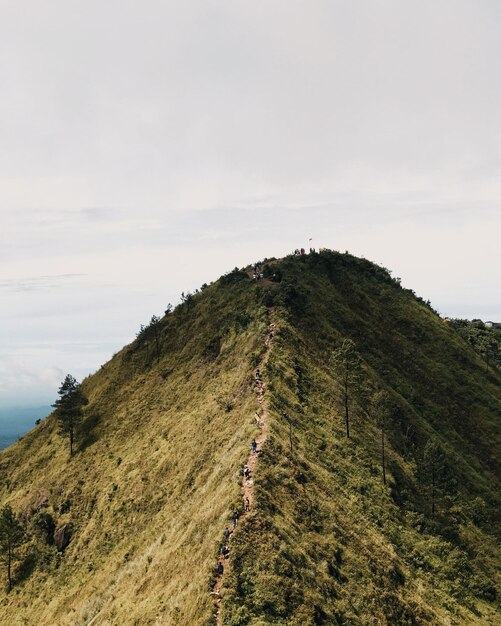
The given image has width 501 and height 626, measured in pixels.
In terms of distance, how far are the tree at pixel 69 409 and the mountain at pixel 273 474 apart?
292 cm

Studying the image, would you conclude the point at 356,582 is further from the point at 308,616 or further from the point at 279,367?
the point at 279,367

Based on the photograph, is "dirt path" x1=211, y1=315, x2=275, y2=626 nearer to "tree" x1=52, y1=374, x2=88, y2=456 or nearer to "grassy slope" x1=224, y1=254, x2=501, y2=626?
"grassy slope" x1=224, y1=254, x2=501, y2=626

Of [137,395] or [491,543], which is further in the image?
[137,395]

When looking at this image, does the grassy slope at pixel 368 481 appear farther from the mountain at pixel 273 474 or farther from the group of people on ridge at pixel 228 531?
the group of people on ridge at pixel 228 531

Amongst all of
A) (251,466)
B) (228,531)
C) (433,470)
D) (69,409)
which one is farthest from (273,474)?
(69,409)

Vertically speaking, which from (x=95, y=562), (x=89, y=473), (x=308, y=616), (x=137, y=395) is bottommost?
(x=95, y=562)

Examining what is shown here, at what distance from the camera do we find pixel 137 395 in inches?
3834

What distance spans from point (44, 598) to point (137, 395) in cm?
3921

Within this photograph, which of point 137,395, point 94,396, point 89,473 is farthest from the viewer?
point 94,396

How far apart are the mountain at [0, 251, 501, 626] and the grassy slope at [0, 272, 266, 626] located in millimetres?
347

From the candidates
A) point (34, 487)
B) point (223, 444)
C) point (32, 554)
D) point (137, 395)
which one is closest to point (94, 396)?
point (137, 395)

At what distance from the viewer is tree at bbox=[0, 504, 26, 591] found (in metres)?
75.2

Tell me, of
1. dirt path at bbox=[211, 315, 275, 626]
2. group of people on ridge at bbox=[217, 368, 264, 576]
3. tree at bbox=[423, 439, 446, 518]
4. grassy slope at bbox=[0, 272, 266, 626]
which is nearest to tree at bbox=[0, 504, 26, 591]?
grassy slope at bbox=[0, 272, 266, 626]

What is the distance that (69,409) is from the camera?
96125 millimetres
